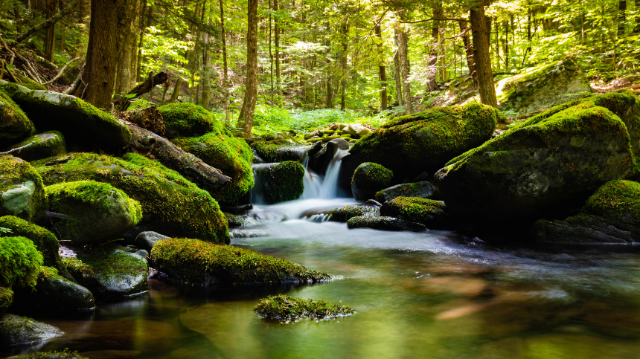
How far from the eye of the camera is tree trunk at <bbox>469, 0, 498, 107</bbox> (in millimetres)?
12133

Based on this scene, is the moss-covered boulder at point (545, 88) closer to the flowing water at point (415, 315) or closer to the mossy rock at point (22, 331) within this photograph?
the flowing water at point (415, 315)

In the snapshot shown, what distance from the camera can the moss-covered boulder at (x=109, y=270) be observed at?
416cm

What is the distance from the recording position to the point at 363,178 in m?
11.3

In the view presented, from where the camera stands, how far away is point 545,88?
49.7 feet

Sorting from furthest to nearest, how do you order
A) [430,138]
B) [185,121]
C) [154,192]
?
[430,138] < [185,121] < [154,192]

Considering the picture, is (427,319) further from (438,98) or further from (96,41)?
(438,98)

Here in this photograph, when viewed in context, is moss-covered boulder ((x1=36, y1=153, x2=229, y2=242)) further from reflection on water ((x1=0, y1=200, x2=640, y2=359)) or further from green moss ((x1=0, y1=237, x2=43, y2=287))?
green moss ((x1=0, y1=237, x2=43, y2=287))

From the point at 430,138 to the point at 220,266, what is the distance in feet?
24.8

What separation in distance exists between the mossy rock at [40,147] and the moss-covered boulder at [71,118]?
315 millimetres

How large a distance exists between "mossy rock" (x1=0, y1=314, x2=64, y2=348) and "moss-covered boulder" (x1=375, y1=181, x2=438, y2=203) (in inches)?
319

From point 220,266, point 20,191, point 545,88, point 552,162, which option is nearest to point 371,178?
point 552,162

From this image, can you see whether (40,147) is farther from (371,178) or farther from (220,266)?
(371,178)

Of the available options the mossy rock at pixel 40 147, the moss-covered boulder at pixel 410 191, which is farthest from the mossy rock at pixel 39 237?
the moss-covered boulder at pixel 410 191

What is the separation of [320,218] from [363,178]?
200cm
